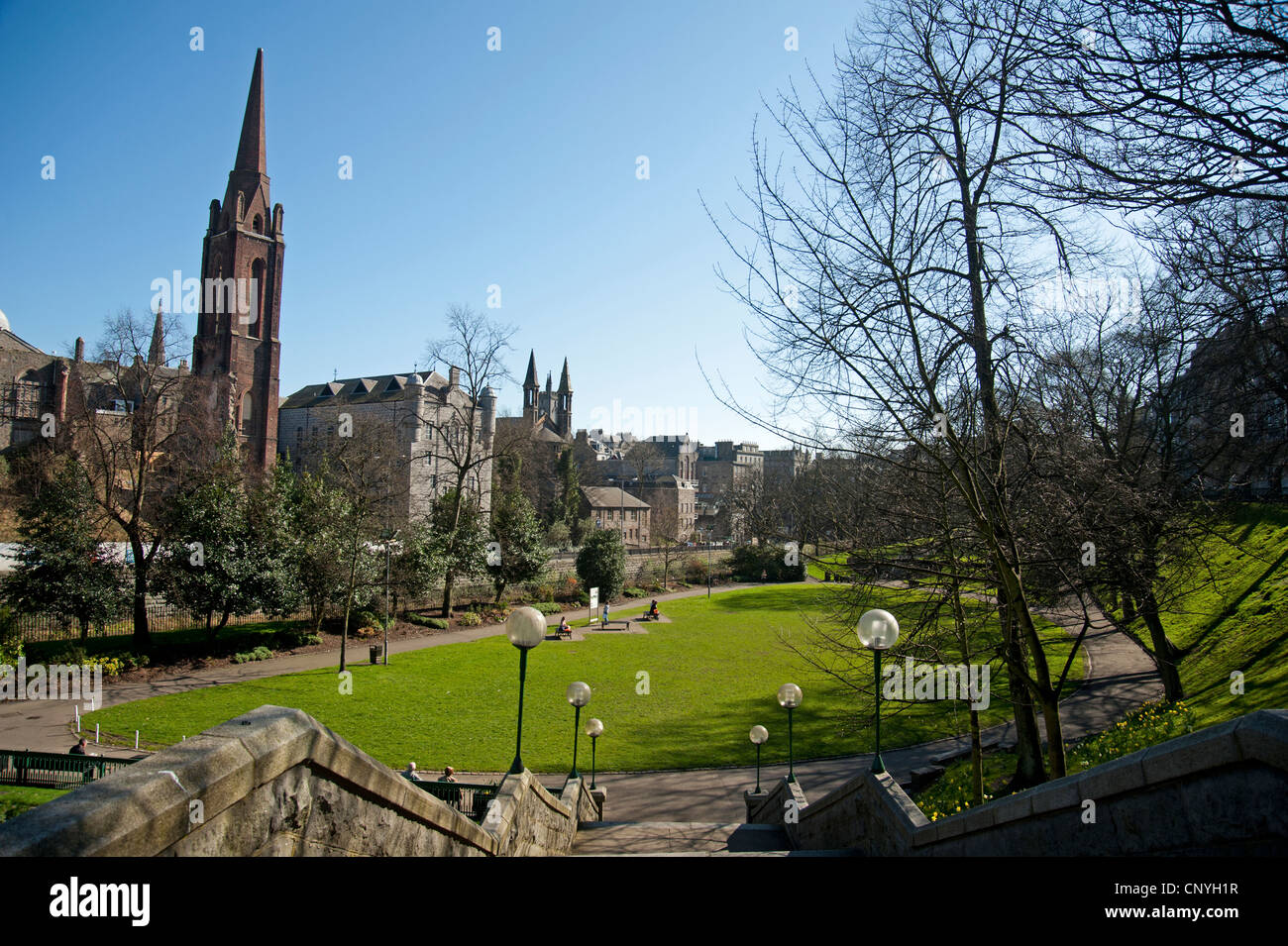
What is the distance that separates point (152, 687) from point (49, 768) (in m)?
9.88

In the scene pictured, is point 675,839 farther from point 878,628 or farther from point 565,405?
point 565,405

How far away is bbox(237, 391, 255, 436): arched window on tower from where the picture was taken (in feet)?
171

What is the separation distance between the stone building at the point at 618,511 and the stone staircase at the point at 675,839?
64.7 m

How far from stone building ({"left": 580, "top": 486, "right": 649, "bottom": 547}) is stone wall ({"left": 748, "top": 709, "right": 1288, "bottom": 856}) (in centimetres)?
7164

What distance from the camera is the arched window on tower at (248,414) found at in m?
52.2

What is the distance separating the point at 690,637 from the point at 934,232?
30.7 m

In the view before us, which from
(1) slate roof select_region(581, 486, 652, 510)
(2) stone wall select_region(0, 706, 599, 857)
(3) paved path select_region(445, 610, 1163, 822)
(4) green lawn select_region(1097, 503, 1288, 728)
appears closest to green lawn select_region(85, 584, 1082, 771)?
(3) paved path select_region(445, 610, 1163, 822)

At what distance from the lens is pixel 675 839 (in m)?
10.4

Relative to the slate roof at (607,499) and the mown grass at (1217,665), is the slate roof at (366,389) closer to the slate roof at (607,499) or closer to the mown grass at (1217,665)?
the slate roof at (607,499)

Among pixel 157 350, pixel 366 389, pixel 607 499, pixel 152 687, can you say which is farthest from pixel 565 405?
pixel 152 687

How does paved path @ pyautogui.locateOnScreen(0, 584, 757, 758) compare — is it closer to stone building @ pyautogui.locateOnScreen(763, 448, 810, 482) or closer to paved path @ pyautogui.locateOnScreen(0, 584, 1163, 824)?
paved path @ pyautogui.locateOnScreen(0, 584, 1163, 824)

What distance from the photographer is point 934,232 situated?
6.53m
